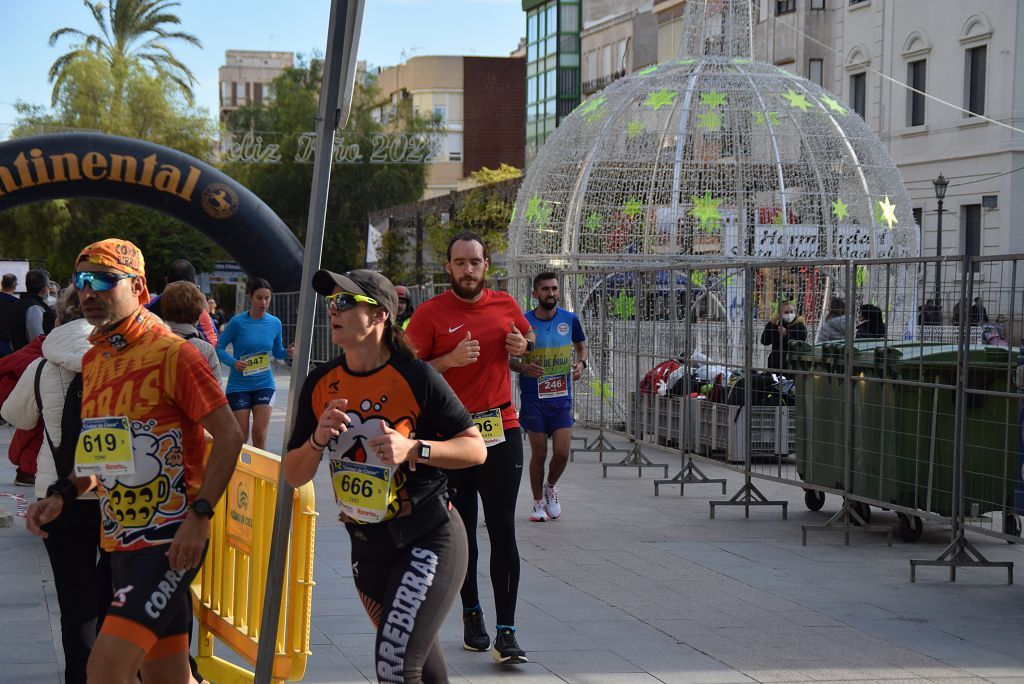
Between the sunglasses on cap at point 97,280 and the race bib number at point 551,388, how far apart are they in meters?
6.67

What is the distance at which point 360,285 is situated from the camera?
456cm

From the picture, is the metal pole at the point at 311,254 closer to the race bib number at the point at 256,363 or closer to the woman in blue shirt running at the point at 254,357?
the woman in blue shirt running at the point at 254,357

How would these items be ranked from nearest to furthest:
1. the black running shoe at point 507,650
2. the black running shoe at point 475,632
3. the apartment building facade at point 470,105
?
the black running shoe at point 507,650 < the black running shoe at point 475,632 < the apartment building facade at point 470,105

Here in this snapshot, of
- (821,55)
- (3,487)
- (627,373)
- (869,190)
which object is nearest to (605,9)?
(821,55)

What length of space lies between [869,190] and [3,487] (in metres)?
12.9

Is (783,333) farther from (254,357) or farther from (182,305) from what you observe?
(182,305)

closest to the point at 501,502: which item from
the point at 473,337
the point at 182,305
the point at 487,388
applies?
the point at 487,388

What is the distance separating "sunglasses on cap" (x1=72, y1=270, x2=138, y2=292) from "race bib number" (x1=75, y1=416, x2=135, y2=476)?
1.39 feet

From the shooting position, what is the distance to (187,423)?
4.79 m

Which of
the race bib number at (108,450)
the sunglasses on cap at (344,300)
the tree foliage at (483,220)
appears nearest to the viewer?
the sunglasses on cap at (344,300)

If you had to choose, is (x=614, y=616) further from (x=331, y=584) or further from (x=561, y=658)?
(x=331, y=584)

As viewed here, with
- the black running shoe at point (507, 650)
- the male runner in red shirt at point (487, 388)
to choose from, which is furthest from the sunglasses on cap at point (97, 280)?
the black running shoe at point (507, 650)

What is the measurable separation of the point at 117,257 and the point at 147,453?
654mm

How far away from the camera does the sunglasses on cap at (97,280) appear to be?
4730mm
